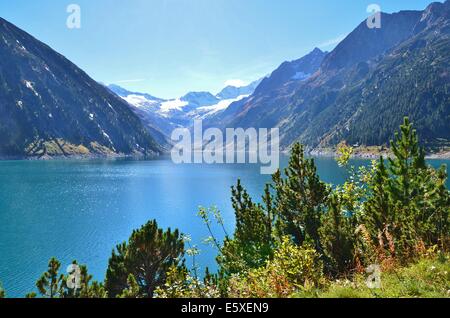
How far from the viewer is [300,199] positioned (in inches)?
953

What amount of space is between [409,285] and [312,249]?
339cm

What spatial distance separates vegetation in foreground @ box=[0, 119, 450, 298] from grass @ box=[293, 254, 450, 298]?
3 cm

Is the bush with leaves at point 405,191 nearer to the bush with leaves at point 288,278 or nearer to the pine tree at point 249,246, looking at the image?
the pine tree at point 249,246

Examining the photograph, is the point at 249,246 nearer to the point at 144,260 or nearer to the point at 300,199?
the point at 300,199

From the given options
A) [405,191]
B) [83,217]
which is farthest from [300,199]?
[83,217]

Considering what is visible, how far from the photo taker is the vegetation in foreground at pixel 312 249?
1231 cm

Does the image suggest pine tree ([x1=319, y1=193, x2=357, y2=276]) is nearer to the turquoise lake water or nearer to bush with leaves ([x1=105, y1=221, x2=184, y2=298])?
bush with leaves ([x1=105, y1=221, x2=184, y2=298])

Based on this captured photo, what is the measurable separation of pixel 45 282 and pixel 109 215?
74.2 metres

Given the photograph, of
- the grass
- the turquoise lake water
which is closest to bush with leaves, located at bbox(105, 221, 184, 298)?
the grass

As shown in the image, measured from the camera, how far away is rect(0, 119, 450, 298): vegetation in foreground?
40.4ft

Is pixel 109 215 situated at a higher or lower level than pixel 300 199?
lower
